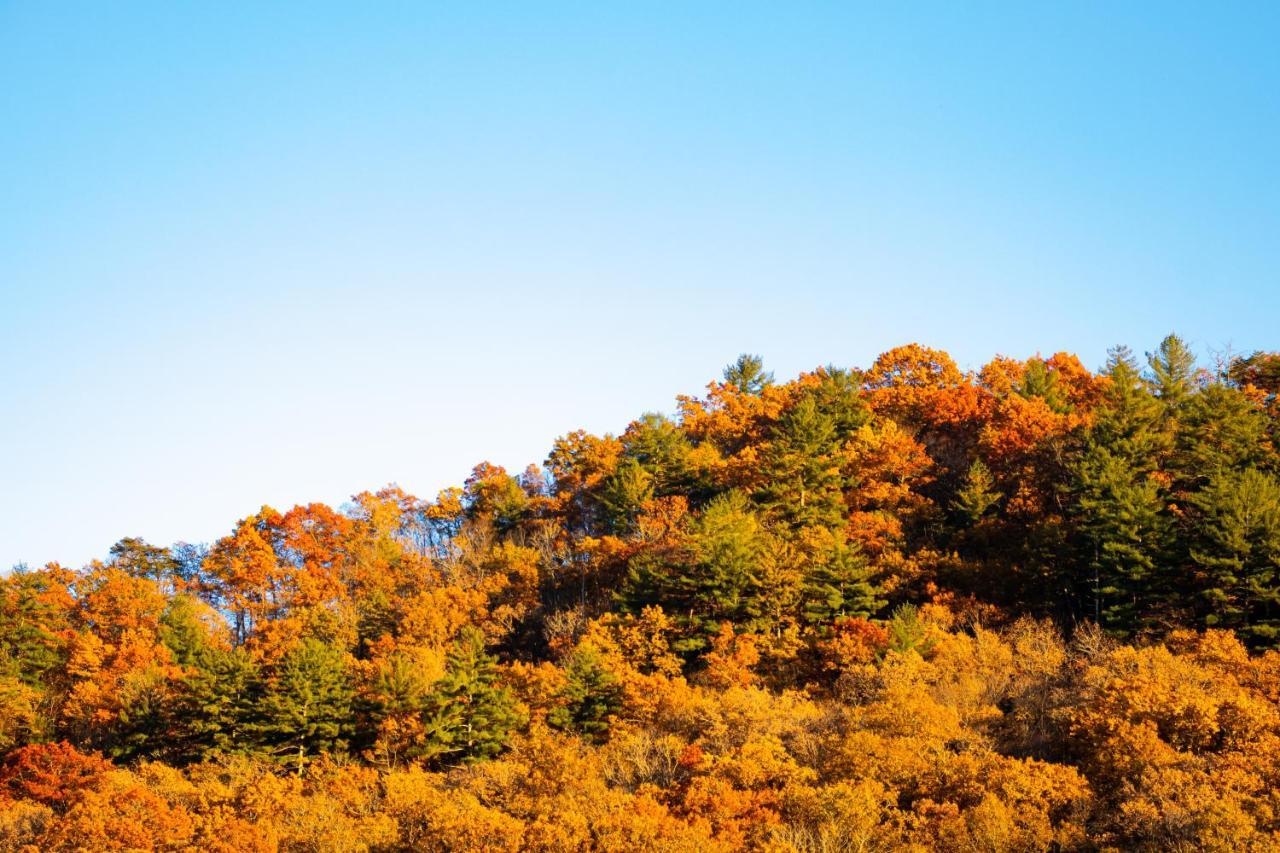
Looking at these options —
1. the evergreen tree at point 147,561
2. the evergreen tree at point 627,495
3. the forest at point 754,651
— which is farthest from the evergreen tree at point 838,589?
the evergreen tree at point 147,561

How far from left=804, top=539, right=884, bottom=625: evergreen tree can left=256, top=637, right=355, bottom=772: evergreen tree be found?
24488 mm

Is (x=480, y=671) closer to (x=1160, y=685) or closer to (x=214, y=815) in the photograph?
(x=214, y=815)

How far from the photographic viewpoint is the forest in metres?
33.4

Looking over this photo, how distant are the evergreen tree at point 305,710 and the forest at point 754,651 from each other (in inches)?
6.7

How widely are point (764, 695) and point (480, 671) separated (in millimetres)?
15149

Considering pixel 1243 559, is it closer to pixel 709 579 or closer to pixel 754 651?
pixel 754 651

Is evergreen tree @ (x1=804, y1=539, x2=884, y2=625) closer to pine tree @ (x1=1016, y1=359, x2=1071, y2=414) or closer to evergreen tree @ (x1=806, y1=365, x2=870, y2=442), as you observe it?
evergreen tree @ (x1=806, y1=365, x2=870, y2=442)

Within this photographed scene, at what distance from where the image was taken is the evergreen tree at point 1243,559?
4347 cm

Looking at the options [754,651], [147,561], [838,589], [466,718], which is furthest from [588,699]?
[147,561]

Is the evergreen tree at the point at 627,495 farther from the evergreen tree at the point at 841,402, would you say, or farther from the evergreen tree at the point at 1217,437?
the evergreen tree at the point at 1217,437

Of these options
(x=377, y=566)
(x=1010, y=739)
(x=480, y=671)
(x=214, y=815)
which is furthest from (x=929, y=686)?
(x=377, y=566)

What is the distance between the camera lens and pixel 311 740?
2004 inches

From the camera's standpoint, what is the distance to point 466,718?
4809 centimetres

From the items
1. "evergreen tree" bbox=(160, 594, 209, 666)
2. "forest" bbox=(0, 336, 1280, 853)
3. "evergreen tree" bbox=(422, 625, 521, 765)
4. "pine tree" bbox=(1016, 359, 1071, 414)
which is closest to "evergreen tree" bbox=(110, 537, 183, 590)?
"forest" bbox=(0, 336, 1280, 853)
